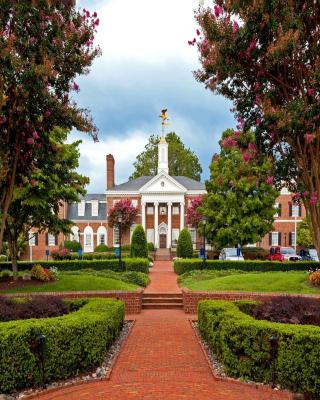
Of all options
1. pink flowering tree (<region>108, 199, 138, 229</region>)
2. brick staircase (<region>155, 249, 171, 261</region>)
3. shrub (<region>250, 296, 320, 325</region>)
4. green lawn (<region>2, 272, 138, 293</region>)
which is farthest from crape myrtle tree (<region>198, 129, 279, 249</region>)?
shrub (<region>250, 296, 320, 325</region>)

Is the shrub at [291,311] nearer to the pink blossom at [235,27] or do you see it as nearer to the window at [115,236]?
the pink blossom at [235,27]

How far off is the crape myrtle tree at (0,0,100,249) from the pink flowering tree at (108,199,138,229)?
41.1 meters

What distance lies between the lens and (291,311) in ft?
30.3

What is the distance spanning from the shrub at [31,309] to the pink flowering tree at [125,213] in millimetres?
43269

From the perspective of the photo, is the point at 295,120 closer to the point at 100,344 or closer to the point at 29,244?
the point at 100,344

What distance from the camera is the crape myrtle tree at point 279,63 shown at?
9820 millimetres

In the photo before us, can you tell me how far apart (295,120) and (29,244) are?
51128 mm

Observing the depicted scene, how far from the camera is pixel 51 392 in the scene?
7.44 metres

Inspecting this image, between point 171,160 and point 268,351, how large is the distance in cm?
6165

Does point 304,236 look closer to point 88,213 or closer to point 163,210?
point 163,210

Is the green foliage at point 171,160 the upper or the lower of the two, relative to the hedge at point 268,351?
upper

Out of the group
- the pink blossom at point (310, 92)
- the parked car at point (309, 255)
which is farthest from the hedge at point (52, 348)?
the parked car at point (309, 255)

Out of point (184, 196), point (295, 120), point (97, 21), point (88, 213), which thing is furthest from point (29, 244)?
point (295, 120)

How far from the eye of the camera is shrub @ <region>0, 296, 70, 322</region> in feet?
30.8
